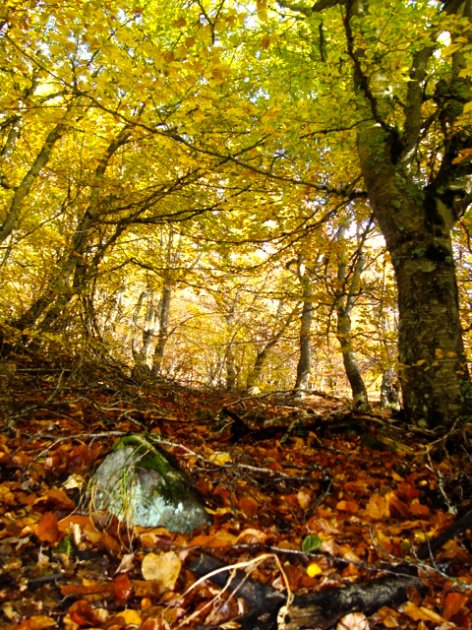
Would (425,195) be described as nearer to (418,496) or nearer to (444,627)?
(418,496)

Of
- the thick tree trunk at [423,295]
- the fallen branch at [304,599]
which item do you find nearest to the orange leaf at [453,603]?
the fallen branch at [304,599]

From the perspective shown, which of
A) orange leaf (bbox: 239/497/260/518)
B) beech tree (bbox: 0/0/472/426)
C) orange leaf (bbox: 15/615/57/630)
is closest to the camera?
orange leaf (bbox: 15/615/57/630)

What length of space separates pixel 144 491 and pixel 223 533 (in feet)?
1.54

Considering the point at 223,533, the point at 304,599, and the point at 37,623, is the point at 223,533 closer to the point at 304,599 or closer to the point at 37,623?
the point at 304,599

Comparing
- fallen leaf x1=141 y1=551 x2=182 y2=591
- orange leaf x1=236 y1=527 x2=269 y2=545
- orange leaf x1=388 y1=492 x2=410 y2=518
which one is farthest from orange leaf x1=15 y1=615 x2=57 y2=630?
orange leaf x1=388 y1=492 x2=410 y2=518

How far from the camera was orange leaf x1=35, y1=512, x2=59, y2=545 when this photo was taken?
6.13 feet

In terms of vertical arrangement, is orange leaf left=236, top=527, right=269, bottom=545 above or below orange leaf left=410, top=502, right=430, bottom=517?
below

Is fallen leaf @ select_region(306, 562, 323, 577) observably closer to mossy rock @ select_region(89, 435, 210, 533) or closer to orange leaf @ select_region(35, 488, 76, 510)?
mossy rock @ select_region(89, 435, 210, 533)

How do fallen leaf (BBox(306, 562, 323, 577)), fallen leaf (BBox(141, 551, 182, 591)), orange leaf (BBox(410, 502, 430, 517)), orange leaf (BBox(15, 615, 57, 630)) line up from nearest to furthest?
1. orange leaf (BBox(15, 615, 57, 630))
2. fallen leaf (BBox(141, 551, 182, 591))
3. fallen leaf (BBox(306, 562, 323, 577))
4. orange leaf (BBox(410, 502, 430, 517))

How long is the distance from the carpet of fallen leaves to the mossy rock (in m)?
0.08

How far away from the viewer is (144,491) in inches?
83.7

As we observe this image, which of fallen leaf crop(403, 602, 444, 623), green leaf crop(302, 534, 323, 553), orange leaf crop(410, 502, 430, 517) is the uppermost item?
orange leaf crop(410, 502, 430, 517)

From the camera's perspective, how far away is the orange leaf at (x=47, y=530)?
1.87 m

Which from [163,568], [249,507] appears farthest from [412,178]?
[163,568]
